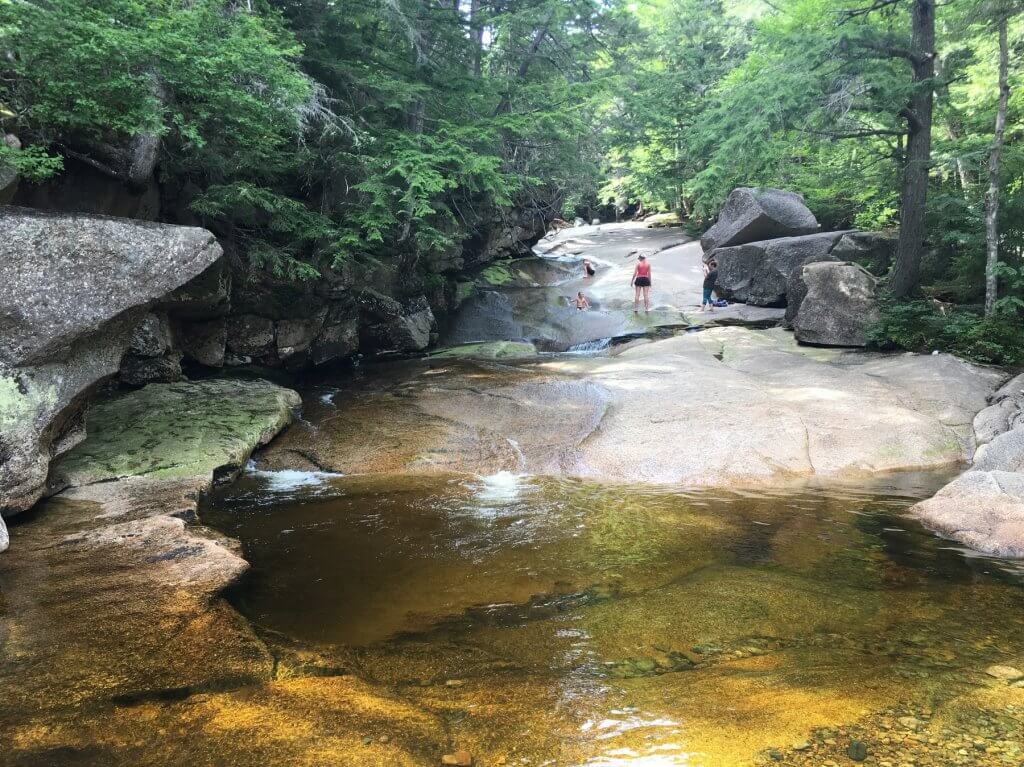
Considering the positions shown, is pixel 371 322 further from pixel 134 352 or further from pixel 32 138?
pixel 32 138

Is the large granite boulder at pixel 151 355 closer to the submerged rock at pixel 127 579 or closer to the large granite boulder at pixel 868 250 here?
the submerged rock at pixel 127 579

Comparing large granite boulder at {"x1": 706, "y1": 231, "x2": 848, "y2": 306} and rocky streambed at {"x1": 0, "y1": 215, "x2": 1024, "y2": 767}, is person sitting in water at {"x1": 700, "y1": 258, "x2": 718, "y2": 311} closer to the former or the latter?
large granite boulder at {"x1": 706, "y1": 231, "x2": 848, "y2": 306}

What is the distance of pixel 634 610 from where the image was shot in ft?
15.1

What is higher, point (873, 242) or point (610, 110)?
point (610, 110)

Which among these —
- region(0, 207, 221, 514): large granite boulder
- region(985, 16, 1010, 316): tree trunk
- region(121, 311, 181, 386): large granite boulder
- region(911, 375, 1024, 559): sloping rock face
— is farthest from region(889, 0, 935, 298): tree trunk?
region(121, 311, 181, 386): large granite boulder

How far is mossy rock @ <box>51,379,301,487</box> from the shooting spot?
8.06 m

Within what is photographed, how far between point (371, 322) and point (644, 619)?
14.2 meters

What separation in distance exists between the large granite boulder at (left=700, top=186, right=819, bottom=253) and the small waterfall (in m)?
7.43

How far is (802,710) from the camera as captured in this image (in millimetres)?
3295

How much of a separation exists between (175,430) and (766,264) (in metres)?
17.3

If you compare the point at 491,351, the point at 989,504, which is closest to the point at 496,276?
the point at 491,351

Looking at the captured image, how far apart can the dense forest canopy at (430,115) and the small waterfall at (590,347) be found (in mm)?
4643

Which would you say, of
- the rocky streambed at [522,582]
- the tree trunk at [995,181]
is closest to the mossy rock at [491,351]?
the rocky streambed at [522,582]

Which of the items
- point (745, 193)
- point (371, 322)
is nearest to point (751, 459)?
point (371, 322)
